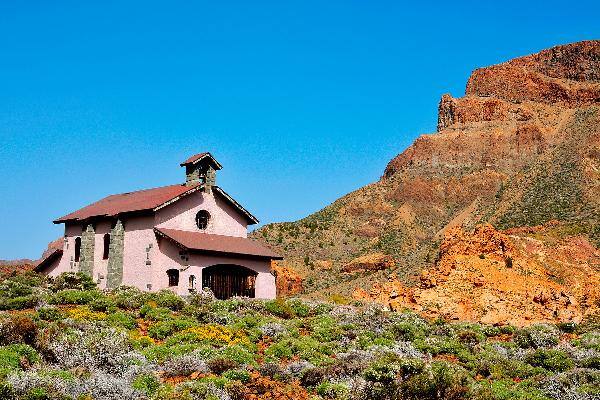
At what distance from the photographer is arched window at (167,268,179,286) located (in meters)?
32.0

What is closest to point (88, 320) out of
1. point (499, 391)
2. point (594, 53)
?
point (499, 391)

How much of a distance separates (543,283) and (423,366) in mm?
19658

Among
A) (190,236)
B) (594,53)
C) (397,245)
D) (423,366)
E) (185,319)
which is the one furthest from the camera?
(594,53)

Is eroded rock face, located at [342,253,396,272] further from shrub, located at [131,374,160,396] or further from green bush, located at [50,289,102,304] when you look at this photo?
shrub, located at [131,374,160,396]

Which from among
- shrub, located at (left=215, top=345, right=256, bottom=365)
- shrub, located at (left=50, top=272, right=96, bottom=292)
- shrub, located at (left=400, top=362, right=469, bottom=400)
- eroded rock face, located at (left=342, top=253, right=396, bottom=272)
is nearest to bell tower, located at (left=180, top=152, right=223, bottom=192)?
shrub, located at (left=50, top=272, right=96, bottom=292)

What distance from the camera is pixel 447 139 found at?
361 feet

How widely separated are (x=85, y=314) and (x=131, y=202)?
14.7 metres

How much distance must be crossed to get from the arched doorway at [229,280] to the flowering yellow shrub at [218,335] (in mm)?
10060

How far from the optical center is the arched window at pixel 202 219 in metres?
34.8

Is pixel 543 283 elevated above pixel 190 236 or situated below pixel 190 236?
below

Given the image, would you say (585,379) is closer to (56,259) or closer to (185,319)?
(185,319)

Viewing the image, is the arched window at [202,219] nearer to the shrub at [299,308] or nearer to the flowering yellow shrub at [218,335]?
the shrub at [299,308]

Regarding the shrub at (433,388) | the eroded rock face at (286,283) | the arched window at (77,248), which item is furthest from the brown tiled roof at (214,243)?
the eroded rock face at (286,283)

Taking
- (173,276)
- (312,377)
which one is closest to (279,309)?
(173,276)
